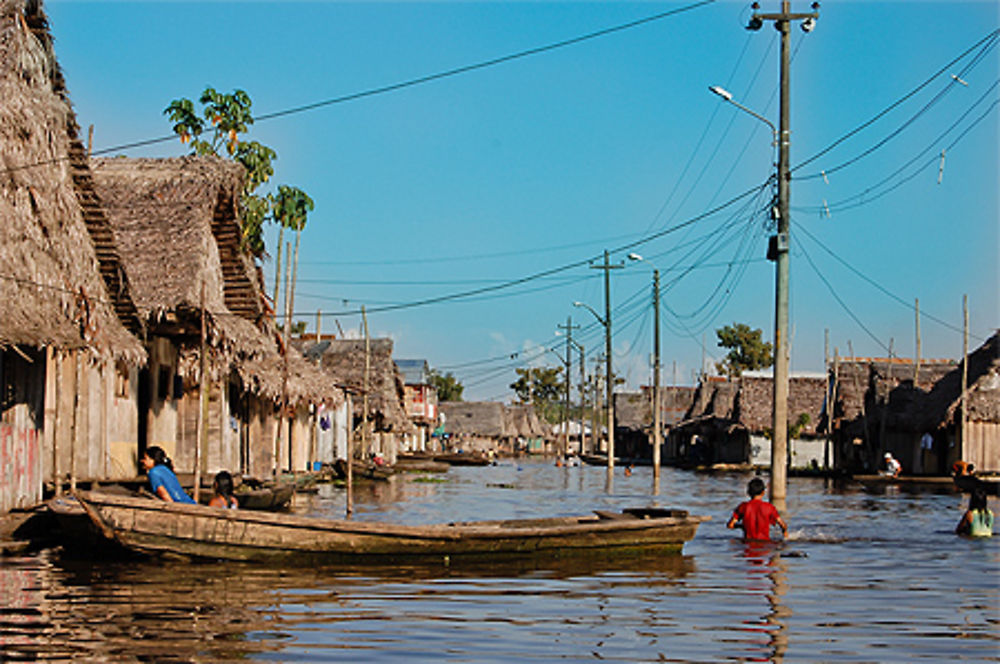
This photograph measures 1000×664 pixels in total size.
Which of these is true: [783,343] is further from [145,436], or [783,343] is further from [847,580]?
[145,436]

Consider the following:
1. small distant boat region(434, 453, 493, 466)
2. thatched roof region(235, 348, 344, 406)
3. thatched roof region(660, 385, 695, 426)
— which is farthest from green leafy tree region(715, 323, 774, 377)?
thatched roof region(235, 348, 344, 406)

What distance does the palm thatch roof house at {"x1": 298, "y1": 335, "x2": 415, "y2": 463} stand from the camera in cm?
4591

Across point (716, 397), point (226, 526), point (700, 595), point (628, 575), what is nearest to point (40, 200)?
point (226, 526)

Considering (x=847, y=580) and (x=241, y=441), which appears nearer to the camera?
(x=847, y=580)

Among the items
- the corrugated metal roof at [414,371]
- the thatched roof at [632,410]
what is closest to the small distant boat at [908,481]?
the corrugated metal roof at [414,371]

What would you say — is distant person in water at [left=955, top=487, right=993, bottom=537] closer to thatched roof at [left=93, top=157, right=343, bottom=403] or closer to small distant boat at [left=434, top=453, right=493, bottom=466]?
thatched roof at [left=93, top=157, right=343, bottom=403]

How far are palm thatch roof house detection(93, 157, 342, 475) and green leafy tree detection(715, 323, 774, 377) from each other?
67.4 metres

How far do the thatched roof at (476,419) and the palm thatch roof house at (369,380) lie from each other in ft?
124

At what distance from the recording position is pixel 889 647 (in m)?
8.42

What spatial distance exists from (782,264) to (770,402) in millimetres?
35926

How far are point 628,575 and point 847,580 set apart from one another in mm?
2488

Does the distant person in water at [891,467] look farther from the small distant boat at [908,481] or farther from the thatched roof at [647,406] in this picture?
the thatched roof at [647,406]

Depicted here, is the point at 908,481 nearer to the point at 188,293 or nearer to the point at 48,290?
the point at 188,293

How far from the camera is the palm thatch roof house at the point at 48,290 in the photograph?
48.4ft
